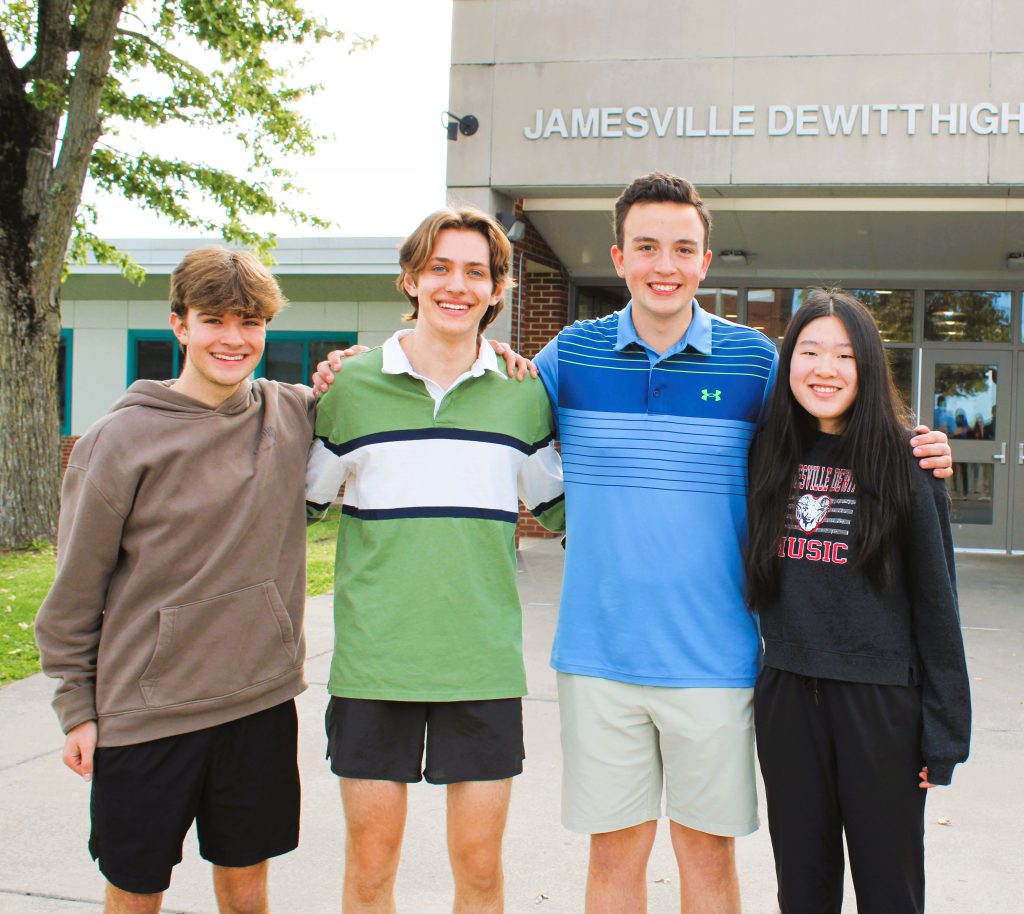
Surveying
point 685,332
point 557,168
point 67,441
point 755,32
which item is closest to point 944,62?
point 755,32

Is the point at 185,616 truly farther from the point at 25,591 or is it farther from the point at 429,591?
the point at 25,591

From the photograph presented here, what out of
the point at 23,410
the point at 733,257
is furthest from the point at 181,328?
the point at 733,257

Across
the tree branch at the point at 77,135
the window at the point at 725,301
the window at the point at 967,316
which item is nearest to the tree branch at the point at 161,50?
the tree branch at the point at 77,135

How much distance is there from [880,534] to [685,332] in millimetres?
749

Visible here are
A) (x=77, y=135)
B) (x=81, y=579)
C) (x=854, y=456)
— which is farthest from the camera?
(x=77, y=135)

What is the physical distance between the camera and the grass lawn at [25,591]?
6.22 metres

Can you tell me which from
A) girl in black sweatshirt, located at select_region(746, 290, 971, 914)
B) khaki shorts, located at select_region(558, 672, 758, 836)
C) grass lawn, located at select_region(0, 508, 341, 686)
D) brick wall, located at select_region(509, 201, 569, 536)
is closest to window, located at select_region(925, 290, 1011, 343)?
brick wall, located at select_region(509, 201, 569, 536)

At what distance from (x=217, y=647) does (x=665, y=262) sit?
1.51 metres

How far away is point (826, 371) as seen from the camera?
255cm

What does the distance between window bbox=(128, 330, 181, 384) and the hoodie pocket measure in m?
15.7

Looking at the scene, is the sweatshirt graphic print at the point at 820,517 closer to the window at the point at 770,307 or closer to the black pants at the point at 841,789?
the black pants at the point at 841,789

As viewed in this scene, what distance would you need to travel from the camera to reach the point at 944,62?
8.46 metres

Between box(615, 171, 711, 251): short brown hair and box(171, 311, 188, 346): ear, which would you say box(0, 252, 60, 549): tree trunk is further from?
box(615, 171, 711, 251): short brown hair

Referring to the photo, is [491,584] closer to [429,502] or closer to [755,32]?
[429,502]
